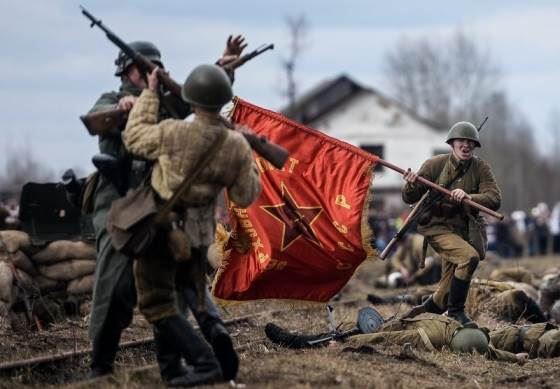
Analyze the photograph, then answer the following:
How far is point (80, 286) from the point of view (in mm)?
13805

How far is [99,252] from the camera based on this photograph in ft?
26.9

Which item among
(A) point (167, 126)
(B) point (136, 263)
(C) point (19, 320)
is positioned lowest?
(C) point (19, 320)

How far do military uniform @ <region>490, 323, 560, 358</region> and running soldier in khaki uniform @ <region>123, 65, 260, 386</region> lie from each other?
14.5 ft

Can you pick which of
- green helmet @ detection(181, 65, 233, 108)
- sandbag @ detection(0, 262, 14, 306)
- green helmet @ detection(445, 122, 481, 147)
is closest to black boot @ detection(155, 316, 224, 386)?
green helmet @ detection(181, 65, 233, 108)

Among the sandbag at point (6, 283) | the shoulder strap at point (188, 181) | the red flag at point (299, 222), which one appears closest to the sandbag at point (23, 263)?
the sandbag at point (6, 283)

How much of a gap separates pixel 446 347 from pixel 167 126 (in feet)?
14.4

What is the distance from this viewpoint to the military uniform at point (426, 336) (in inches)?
414

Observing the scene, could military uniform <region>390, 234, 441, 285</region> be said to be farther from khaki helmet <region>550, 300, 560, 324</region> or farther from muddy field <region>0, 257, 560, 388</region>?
muddy field <region>0, 257, 560, 388</region>

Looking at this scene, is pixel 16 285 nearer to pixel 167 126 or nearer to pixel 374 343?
pixel 374 343

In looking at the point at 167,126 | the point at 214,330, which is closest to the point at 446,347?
Answer: the point at 214,330

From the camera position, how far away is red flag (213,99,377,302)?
33.4 ft

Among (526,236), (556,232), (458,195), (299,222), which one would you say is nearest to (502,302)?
(458,195)

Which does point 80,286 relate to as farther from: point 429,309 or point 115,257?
point 115,257

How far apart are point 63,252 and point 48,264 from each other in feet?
0.78
